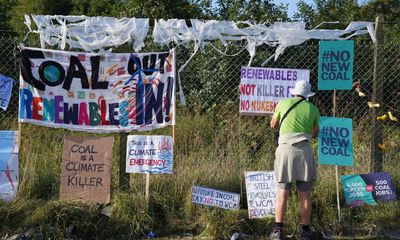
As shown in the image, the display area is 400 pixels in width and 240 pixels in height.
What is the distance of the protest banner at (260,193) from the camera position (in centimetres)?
559

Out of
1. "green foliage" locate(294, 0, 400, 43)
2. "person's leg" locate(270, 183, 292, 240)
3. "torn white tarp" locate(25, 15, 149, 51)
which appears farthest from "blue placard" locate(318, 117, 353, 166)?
"green foliage" locate(294, 0, 400, 43)

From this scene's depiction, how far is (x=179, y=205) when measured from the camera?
5.72 m

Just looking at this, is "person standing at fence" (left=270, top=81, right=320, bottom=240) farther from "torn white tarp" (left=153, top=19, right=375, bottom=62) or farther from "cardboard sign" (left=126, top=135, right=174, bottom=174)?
"cardboard sign" (left=126, top=135, right=174, bottom=174)

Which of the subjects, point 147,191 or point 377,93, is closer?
point 147,191

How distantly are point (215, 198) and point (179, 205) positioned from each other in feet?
1.42

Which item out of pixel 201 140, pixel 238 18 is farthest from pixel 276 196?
pixel 238 18

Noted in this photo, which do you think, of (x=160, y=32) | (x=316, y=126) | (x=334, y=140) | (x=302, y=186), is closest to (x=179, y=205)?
(x=302, y=186)

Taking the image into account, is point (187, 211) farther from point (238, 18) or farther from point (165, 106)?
point (238, 18)

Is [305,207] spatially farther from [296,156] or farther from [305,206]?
[296,156]

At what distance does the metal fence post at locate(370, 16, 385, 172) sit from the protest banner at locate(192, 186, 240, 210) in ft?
5.97

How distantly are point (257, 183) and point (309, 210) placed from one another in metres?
0.76

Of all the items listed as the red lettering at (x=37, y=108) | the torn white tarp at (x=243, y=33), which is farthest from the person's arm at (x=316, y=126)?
the red lettering at (x=37, y=108)

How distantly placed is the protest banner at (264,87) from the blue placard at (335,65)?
0.21 meters

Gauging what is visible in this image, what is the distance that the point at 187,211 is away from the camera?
559 cm
